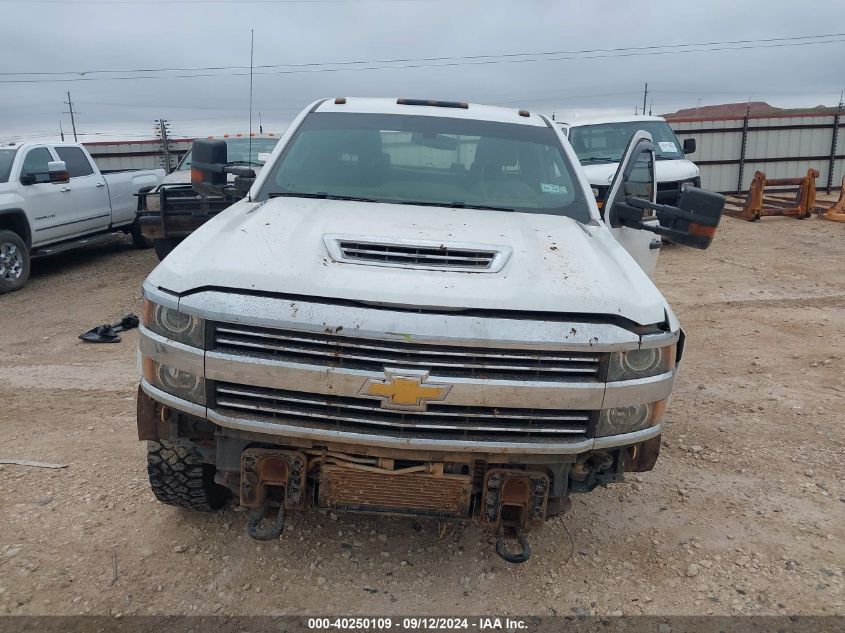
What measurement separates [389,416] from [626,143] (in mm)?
9803

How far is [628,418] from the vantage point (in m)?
2.72

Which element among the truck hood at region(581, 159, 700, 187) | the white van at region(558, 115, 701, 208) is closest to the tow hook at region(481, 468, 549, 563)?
the truck hood at region(581, 159, 700, 187)

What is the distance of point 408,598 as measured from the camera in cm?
298

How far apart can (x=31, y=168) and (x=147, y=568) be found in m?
7.87

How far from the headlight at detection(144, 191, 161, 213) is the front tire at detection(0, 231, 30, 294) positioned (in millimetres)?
1641

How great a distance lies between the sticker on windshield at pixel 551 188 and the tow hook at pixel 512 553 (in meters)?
1.89

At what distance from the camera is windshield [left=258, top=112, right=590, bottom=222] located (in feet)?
12.5

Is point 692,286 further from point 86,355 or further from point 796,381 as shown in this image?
point 86,355

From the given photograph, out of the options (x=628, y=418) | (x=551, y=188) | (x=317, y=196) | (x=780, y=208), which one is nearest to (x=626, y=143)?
(x=780, y=208)

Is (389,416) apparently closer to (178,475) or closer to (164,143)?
(178,475)

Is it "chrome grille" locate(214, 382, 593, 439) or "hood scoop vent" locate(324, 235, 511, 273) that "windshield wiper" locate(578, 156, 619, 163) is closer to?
"hood scoop vent" locate(324, 235, 511, 273)

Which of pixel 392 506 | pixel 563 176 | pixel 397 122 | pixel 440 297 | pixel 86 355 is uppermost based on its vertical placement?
pixel 397 122

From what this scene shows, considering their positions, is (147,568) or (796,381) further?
(796,381)

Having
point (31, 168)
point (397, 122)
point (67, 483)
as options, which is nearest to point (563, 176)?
point (397, 122)
